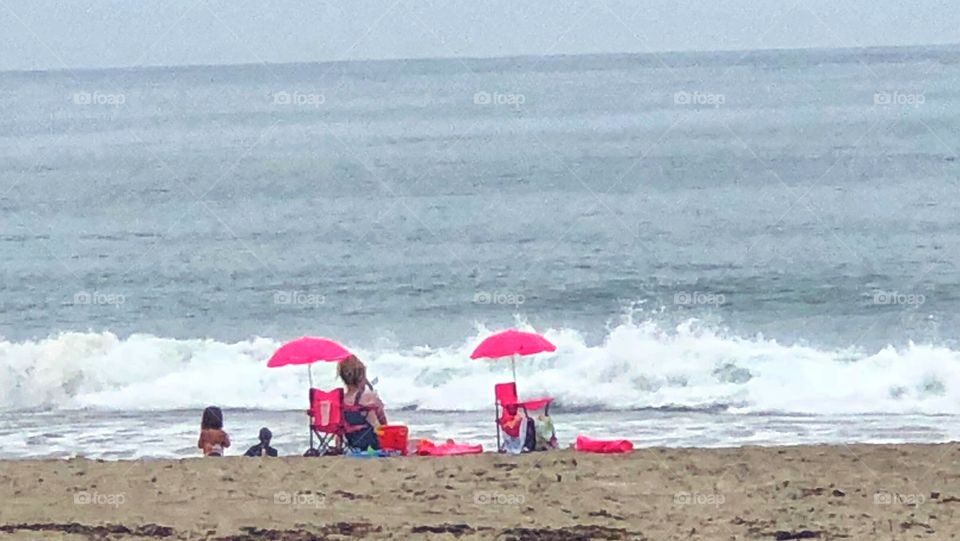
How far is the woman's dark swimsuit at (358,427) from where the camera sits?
39.6ft

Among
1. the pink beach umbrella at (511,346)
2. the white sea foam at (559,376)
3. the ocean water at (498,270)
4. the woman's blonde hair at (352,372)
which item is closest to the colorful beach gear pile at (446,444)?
the pink beach umbrella at (511,346)

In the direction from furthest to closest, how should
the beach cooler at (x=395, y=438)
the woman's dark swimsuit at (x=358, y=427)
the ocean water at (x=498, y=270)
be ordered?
the ocean water at (x=498, y=270), the woman's dark swimsuit at (x=358, y=427), the beach cooler at (x=395, y=438)

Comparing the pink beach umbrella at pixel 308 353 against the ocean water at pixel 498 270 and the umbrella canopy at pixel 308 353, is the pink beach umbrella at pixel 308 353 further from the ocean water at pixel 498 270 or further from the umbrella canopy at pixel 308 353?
the ocean water at pixel 498 270

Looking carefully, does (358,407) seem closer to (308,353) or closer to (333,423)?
(333,423)

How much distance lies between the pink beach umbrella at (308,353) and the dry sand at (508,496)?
6.02 feet

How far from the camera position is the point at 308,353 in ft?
42.9

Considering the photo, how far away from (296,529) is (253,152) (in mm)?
47596

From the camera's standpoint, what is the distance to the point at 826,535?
9008 mm

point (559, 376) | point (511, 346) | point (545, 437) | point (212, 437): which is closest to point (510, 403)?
point (511, 346)

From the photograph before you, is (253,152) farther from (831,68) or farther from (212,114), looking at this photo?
(831,68)

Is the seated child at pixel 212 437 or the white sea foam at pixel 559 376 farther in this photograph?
the white sea foam at pixel 559 376

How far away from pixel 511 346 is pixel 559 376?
617 cm

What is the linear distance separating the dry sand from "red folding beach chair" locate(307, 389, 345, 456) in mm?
892

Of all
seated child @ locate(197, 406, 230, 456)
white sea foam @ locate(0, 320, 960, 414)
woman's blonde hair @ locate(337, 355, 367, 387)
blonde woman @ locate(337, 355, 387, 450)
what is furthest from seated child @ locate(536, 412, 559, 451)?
white sea foam @ locate(0, 320, 960, 414)
